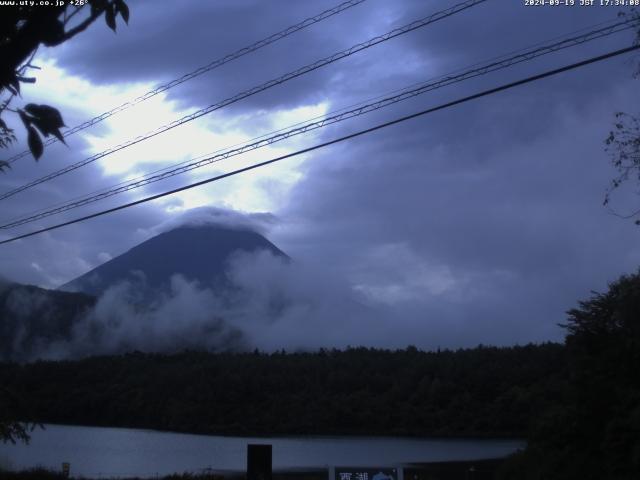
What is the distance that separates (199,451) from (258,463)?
44.1 metres

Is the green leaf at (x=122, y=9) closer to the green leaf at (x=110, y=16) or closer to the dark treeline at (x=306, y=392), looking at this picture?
the green leaf at (x=110, y=16)

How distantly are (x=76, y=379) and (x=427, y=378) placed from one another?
3918cm

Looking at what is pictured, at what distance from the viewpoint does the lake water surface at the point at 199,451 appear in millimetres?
43969

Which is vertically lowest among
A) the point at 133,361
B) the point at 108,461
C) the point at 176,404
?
the point at 108,461

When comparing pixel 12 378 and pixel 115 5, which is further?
pixel 12 378

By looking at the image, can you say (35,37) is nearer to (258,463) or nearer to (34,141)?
(34,141)

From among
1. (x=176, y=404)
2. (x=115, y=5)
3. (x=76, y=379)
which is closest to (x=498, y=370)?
(x=176, y=404)

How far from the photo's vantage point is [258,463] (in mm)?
13078

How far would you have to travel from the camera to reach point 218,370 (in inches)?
3807

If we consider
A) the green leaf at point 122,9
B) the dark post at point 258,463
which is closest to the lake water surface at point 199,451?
the dark post at point 258,463

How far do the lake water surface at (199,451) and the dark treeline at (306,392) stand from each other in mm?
4788

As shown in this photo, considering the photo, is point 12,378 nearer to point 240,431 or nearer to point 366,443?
point 240,431

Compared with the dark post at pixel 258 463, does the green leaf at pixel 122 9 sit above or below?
above

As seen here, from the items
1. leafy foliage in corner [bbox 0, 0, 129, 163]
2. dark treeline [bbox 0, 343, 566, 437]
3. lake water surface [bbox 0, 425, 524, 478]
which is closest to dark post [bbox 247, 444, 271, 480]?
leafy foliage in corner [bbox 0, 0, 129, 163]
